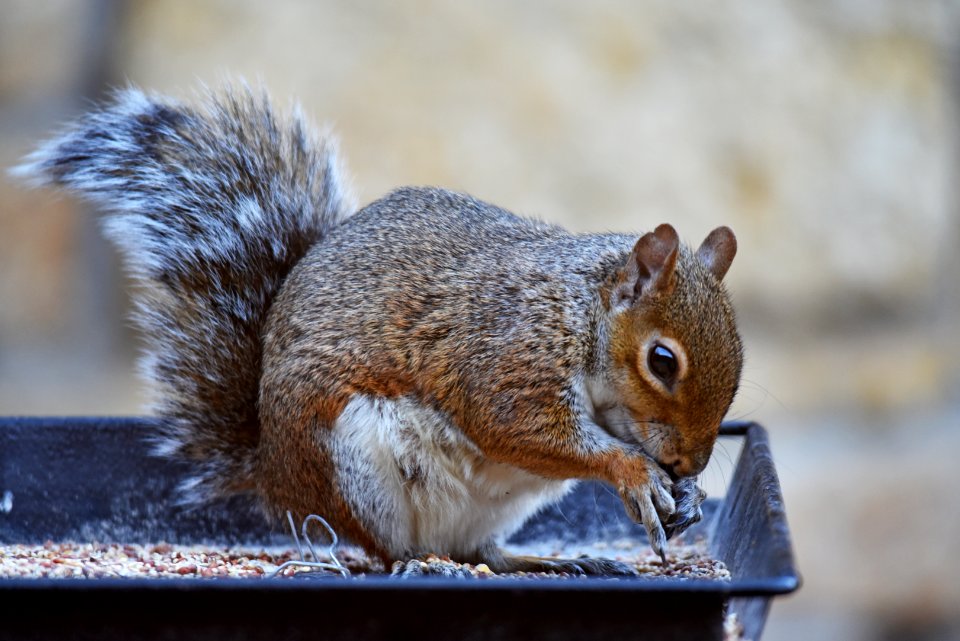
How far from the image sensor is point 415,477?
1.51m

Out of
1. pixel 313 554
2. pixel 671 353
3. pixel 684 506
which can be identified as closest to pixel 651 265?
pixel 671 353

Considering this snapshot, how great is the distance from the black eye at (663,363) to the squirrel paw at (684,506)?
126 mm

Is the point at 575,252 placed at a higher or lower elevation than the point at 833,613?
higher

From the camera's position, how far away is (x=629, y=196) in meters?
3.06

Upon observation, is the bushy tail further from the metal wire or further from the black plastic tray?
the black plastic tray

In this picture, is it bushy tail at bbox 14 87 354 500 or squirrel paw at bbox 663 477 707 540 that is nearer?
squirrel paw at bbox 663 477 707 540

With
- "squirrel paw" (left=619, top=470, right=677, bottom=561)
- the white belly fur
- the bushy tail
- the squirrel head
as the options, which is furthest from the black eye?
the bushy tail

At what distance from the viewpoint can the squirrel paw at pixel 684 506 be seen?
56.0 inches

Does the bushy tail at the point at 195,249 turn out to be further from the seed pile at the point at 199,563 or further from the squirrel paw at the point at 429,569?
the squirrel paw at the point at 429,569

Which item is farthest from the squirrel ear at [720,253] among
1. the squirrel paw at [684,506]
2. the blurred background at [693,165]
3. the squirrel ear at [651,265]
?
the blurred background at [693,165]

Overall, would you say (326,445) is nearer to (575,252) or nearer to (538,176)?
(575,252)

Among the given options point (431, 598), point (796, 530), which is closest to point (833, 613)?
point (796, 530)

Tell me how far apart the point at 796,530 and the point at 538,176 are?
3.58 ft

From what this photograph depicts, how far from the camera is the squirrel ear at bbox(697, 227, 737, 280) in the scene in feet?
5.25
